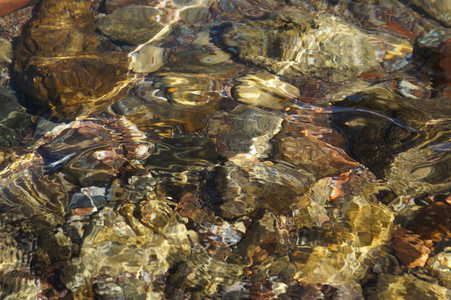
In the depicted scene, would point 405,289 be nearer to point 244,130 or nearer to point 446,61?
point 244,130

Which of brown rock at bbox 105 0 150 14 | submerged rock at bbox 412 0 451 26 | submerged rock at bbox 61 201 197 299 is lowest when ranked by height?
submerged rock at bbox 61 201 197 299

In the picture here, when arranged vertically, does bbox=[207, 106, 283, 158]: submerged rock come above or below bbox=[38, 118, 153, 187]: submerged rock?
above

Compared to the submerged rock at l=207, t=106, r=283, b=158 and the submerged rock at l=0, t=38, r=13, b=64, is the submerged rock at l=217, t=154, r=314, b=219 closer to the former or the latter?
the submerged rock at l=207, t=106, r=283, b=158

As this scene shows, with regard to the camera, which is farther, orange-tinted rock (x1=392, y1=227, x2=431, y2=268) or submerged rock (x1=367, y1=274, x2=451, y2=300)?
orange-tinted rock (x1=392, y1=227, x2=431, y2=268)

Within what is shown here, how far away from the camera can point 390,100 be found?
3205mm

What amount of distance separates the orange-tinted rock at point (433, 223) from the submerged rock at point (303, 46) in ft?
5.44

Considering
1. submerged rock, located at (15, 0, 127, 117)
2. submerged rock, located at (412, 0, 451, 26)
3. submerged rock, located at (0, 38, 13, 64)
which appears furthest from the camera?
submerged rock, located at (0, 38, 13, 64)

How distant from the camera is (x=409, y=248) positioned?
8.02ft

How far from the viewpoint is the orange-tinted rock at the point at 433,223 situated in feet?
8.13

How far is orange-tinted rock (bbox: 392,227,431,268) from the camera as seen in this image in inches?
93.8

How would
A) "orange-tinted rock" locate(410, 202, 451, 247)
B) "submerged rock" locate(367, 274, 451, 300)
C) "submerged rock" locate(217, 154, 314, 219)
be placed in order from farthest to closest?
"submerged rock" locate(217, 154, 314, 219), "orange-tinted rock" locate(410, 202, 451, 247), "submerged rock" locate(367, 274, 451, 300)

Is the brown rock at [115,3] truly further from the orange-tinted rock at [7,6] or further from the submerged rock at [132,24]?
the orange-tinted rock at [7,6]

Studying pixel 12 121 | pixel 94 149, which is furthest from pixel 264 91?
pixel 12 121

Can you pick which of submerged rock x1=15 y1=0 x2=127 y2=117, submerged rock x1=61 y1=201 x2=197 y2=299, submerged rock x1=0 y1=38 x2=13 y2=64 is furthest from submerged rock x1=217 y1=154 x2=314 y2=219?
submerged rock x1=0 y1=38 x2=13 y2=64
